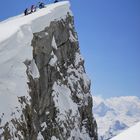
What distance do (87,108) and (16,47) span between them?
101ft

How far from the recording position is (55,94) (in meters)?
40.5

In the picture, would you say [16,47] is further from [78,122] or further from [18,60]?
[78,122]

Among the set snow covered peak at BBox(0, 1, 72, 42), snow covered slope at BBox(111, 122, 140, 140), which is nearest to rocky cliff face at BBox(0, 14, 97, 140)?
snow covered peak at BBox(0, 1, 72, 42)

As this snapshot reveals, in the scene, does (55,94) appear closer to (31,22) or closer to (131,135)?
(31,22)

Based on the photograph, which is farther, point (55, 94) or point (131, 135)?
point (55, 94)

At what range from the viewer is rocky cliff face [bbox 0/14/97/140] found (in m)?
25.9

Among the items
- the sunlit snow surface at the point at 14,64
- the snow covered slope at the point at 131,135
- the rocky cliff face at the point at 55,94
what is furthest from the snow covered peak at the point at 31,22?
the snow covered slope at the point at 131,135

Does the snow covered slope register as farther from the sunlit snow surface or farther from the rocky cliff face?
the sunlit snow surface

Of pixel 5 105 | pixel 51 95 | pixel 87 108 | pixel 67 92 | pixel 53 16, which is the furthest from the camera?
pixel 87 108

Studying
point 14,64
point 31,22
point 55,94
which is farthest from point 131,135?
point 55,94

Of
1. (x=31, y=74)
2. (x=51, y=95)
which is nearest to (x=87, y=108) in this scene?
(x=51, y=95)

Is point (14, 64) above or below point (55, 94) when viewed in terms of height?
below

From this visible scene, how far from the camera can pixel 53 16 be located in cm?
4322

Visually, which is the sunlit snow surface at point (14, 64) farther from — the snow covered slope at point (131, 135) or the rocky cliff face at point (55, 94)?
the snow covered slope at point (131, 135)
